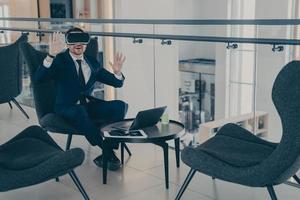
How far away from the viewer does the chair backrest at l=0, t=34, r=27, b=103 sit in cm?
447

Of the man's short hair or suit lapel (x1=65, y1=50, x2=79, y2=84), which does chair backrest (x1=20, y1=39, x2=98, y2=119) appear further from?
the man's short hair

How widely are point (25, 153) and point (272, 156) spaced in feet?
4.78

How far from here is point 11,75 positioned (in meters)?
4.52

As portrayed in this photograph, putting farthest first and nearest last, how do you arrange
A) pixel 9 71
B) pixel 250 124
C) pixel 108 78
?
pixel 250 124
pixel 9 71
pixel 108 78

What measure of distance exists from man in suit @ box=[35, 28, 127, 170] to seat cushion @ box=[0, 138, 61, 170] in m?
0.41

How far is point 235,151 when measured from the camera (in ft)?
8.57

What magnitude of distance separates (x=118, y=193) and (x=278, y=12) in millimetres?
9539

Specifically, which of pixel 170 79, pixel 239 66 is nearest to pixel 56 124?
pixel 170 79

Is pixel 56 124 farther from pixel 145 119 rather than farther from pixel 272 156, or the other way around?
pixel 272 156

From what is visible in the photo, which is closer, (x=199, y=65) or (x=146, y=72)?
(x=146, y=72)

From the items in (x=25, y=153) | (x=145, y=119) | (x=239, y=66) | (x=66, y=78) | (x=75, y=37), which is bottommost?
(x=239, y=66)

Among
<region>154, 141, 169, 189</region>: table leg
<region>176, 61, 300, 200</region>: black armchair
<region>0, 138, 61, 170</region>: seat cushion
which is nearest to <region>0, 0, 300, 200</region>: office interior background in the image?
<region>154, 141, 169, 189</region>: table leg

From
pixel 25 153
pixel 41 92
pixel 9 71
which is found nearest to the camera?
pixel 25 153

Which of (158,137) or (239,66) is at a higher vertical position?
(158,137)
